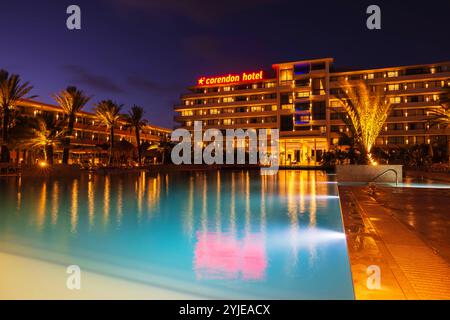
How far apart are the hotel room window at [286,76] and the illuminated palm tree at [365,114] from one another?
47.9 m

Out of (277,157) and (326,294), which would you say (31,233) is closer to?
(326,294)

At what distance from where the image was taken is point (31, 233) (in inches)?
363

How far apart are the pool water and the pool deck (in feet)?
1.34

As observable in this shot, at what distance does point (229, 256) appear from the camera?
7.23 metres

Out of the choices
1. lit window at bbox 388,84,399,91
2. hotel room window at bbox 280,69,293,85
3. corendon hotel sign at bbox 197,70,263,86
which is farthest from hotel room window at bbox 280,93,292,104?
lit window at bbox 388,84,399,91

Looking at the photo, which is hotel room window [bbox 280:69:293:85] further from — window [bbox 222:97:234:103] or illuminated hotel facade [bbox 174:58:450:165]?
window [bbox 222:97:234:103]

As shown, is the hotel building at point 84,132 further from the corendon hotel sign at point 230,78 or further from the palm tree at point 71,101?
the corendon hotel sign at point 230,78

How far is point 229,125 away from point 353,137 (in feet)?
172

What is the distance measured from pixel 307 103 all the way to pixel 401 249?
235ft

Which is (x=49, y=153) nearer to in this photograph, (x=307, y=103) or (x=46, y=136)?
(x=46, y=136)

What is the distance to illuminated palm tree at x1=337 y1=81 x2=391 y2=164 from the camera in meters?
28.2

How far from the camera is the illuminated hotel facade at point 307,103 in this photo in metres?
67.6

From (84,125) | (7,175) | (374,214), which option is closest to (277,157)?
(84,125)
